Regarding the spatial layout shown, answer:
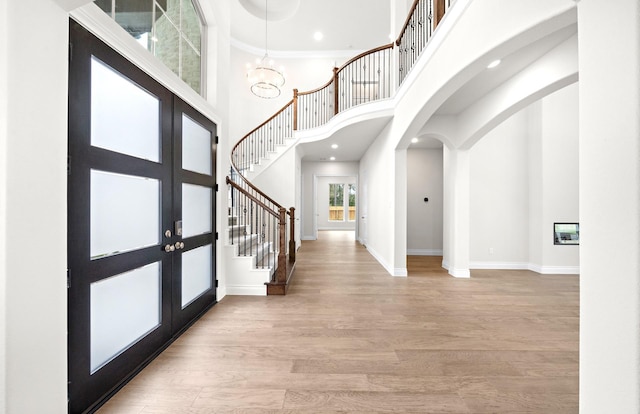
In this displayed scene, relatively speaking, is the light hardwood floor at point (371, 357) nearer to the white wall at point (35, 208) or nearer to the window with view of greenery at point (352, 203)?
the white wall at point (35, 208)

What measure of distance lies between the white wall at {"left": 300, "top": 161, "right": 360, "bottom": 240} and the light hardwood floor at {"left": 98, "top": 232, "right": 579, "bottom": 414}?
584 cm

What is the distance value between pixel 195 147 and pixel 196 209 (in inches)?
28.7

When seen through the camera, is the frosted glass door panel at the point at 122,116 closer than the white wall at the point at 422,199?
Yes

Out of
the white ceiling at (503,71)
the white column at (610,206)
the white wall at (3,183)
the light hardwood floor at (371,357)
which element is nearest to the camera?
the white column at (610,206)

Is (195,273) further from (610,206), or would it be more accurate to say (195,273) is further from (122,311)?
(610,206)

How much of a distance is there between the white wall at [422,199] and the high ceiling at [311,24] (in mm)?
3861

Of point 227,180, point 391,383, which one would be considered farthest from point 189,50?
point 391,383

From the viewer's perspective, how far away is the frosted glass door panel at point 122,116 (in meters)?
1.72

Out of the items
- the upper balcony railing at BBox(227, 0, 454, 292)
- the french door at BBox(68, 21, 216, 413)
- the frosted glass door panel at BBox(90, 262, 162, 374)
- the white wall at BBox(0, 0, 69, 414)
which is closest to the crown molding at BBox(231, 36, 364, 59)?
the upper balcony railing at BBox(227, 0, 454, 292)

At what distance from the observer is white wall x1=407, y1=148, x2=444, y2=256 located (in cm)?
710

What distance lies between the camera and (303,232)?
9758 millimetres

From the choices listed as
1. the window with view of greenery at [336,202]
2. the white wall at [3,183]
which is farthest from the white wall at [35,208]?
the window with view of greenery at [336,202]

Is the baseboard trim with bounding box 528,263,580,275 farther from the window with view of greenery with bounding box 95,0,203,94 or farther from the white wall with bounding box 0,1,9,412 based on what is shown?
the white wall with bounding box 0,1,9,412

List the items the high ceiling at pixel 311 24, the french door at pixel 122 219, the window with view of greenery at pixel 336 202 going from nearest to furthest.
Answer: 1. the french door at pixel 122 219
2. the high ceiling at pixel 311 24
3. the window with view of greenery at pixel 336 202
